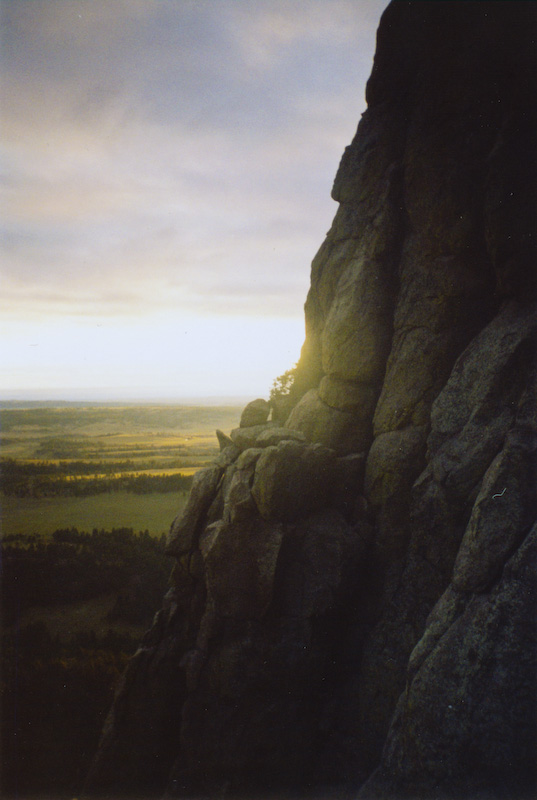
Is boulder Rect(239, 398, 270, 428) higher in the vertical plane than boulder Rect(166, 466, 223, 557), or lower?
higher

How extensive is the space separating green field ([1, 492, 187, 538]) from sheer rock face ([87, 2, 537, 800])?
2642cm

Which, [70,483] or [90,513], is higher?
[70,483]

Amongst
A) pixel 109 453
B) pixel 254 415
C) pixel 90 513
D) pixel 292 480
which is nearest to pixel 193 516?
pixel 292 480

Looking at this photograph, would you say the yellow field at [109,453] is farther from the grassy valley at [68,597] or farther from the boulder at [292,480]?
the boulder at [292,480]

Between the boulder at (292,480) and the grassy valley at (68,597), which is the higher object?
the boulder at (292,480)

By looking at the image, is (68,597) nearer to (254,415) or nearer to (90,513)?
(254,415)

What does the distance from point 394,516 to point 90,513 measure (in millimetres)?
45087

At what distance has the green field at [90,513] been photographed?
139ft

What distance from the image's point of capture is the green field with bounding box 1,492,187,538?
42.3 metres

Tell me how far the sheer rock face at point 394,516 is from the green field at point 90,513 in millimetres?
26419

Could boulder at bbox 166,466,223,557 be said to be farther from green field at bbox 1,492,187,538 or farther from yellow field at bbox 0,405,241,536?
yellow field at bbox 0,405,241,536

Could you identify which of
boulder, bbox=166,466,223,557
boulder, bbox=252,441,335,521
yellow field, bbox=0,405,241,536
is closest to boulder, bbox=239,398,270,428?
boulder, bbox=166,466,223,557

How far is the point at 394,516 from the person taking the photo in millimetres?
12172

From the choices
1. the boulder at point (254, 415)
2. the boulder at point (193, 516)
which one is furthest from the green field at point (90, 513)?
the boulder at point (193, 516)
